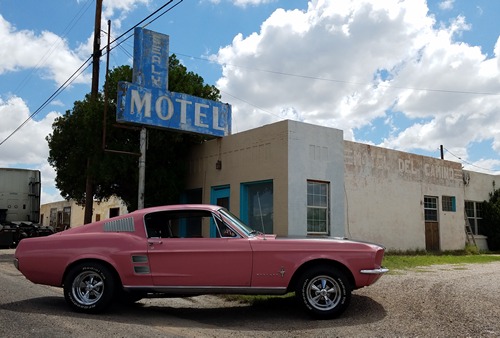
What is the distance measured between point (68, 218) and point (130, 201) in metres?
23.5

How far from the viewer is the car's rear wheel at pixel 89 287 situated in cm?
691

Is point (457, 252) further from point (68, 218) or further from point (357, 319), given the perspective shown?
point (68, 218)

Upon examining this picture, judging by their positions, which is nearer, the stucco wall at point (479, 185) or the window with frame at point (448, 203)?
the window with frame at point (448, 203)

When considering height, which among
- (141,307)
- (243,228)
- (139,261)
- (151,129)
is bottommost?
(141,307)

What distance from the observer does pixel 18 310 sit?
6.92 metres

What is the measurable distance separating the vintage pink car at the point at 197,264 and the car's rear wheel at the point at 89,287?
0.01m

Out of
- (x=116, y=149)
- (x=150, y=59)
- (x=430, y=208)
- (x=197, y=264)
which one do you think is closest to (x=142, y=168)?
Answer: (x=116, y=149)

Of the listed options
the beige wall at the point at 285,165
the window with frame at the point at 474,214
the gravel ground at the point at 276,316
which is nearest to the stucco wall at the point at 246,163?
the beige wall at the point at 285,165

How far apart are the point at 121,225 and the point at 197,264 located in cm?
133

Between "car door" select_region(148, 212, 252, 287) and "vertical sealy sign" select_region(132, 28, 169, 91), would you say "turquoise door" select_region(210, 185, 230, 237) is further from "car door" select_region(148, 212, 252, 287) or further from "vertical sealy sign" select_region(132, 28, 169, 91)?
"car door" select_region(148, 212, 252, 287)

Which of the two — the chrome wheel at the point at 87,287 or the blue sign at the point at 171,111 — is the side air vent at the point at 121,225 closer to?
the chrome wheel at the point at 87,287

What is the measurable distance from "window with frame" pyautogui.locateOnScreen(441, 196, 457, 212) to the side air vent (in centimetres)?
1591

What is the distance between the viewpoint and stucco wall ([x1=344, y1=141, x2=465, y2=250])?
1617 cm

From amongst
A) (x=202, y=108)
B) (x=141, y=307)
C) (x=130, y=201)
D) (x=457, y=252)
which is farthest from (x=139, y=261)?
(x=457, y=252)
